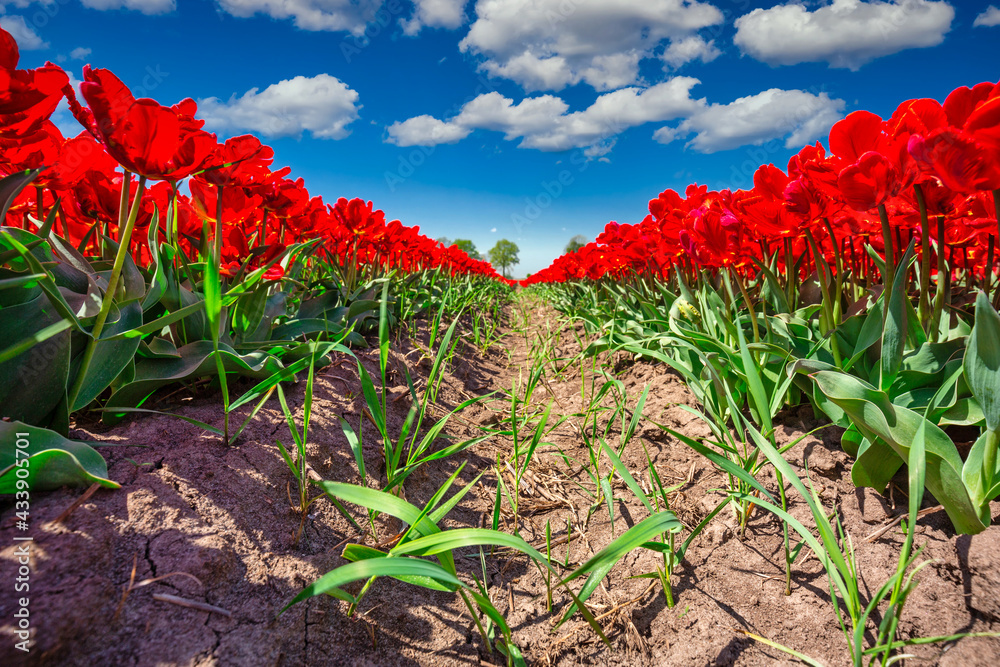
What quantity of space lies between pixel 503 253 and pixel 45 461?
6160cm

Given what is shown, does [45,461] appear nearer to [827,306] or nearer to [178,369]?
[178,369]

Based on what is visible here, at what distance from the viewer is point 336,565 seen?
1.07 metres

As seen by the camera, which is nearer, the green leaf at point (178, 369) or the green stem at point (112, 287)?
the green stem at point (112, 287)

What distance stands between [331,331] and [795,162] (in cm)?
200

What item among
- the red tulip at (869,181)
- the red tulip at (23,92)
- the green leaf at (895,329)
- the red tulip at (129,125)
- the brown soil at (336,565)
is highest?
the red tulip at (23,92)

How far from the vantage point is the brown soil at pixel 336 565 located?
77cm

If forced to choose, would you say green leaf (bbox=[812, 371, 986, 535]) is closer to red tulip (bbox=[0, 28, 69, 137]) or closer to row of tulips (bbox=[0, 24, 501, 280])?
row of tulips (bbox=[0, 24, 501, 280])

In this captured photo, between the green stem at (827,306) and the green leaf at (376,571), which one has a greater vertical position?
the green stem at (827,306)

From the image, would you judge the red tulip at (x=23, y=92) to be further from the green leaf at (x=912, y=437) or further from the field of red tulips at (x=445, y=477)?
the green leaf at (x=912, y=437)

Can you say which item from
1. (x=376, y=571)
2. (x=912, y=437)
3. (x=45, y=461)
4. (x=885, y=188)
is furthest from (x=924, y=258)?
(x=45, y=461)

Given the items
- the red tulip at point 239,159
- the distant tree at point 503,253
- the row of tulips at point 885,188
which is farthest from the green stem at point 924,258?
the distant tree at point 503,253

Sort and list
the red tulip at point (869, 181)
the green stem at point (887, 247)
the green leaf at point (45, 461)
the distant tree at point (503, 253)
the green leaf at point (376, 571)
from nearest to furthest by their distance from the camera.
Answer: the green leaf at point (376, 571) → the green leaf at point (45, 461) → the red tulip at point (869, 181) → the green stem at point (887, 247) → the distant tree at point (503, 253)

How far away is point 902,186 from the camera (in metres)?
1.12

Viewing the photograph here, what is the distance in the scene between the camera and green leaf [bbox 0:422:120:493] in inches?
32.5
